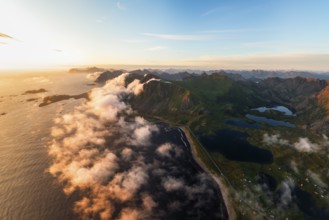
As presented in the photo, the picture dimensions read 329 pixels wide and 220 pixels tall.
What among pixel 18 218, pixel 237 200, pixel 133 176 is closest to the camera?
pixel 18 218

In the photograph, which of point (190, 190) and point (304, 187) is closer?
point (190, 190)

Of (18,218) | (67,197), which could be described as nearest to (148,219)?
(67,197)

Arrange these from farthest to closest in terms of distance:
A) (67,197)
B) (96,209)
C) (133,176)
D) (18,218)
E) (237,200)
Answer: (133,176)
(237,200)
(67,197)
(96,209)
(18,218)

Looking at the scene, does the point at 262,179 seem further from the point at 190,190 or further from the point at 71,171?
the point at 71,171

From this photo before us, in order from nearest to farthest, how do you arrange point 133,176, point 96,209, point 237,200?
point 96,209 < point 237,200 < point 133,176

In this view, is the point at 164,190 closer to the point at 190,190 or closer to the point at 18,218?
the point at 190,190

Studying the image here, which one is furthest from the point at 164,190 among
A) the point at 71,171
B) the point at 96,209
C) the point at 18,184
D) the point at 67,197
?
the point at 18,184

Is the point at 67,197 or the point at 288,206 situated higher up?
the point at 67,197

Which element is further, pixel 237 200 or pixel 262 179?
pixel 262 179

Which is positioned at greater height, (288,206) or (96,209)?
(96,209)
